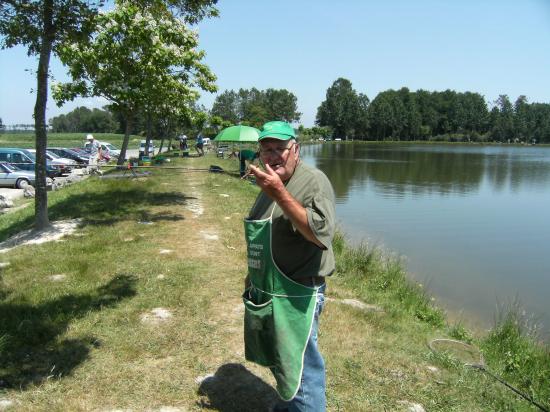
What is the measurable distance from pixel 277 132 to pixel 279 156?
0.49 feet

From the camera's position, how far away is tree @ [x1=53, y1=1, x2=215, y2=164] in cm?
1330

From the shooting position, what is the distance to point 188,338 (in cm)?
454

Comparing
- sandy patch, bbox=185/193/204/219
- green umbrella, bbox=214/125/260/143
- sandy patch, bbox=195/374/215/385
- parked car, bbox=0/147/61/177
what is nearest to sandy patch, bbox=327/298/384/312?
sandy patch, bbox=195/374/215/385

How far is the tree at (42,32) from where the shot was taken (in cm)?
640

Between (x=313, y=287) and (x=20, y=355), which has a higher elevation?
(x=313, y=287)

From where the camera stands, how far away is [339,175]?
32.7 m

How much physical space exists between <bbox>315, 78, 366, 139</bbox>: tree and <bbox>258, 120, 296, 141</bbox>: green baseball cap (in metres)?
139

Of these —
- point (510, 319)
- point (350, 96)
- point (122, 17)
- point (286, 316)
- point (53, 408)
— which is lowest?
point (510, 319)

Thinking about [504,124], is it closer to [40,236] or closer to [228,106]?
[228,106]

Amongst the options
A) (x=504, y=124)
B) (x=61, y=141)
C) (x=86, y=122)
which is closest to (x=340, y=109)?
(x=504, y=124)

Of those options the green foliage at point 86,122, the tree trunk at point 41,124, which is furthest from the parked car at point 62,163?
the green foliage at point 86,122

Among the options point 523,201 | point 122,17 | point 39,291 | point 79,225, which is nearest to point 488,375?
point 39,291

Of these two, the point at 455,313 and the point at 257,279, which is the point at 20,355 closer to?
the point at 257,279

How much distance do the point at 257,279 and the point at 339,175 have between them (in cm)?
3042
